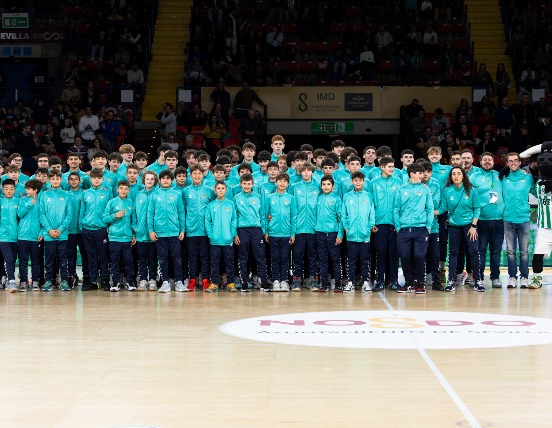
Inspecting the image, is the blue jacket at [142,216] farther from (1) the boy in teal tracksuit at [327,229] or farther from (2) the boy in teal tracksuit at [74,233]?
(1) the boy in teal tracksuit at [327,229]

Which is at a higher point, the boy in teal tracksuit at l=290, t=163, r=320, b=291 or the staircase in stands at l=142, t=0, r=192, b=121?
the staircase in stands at l=142, t=0, r=192, b=121

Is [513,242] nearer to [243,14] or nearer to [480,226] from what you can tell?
[480,226]

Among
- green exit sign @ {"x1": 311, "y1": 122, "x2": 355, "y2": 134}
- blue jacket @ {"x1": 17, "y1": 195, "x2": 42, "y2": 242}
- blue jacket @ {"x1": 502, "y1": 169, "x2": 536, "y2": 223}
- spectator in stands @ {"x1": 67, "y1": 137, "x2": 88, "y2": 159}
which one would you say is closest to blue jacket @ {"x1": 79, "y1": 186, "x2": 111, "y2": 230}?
blue jacket @ {"x1": 17, "y1": 195, "x2": 42, "y2": 242}

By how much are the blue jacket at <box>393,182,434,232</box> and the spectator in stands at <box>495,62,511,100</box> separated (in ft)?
38.1

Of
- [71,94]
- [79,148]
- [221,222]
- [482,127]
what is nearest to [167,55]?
[71,94]

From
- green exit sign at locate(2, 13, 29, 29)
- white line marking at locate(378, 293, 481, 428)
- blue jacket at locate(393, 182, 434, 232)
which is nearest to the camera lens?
white line marking at locate(378, 293, 481, 428)

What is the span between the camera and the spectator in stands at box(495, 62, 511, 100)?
24.6m

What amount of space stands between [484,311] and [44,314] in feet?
17.2

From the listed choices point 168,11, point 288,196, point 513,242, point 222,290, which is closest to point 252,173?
point 288,196

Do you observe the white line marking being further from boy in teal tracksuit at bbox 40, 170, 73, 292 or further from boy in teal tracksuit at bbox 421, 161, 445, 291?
boy in teal tracksuit at bbox 40, 170, 73, 292

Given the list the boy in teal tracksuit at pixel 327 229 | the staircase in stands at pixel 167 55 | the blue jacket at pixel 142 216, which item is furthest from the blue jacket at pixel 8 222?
the staircase in stands at pixel 167 55

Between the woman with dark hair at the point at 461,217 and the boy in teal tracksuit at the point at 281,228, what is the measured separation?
2277 millimetres

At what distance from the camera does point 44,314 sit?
11.5 meters

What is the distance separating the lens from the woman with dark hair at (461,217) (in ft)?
45.6
